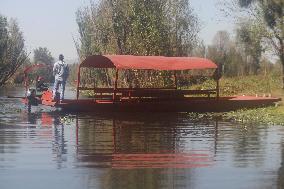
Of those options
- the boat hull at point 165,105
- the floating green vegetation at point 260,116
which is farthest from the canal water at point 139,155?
the boat hull at point 165,105

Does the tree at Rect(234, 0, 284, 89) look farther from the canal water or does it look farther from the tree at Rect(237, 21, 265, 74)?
the canal water

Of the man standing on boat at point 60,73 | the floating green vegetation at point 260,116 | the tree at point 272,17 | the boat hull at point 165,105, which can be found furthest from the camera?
the tree at point 272,17

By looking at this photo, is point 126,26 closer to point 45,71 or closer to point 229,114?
point 229,114

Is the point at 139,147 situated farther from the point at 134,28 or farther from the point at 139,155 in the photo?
the point at 134,28

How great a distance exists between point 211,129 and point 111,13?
23.4m

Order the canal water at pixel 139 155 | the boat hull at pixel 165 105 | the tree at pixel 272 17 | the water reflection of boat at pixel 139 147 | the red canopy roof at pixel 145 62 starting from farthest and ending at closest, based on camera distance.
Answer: the tree at pixel 272 17, the red canopy roof at pixel 145 62, the boat hull at pixel 165 105, the water reflection of boat at pixel 139 147, the canal water at pixel 139 155

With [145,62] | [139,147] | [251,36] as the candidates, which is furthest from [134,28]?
[139,147]

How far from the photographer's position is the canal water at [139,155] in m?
7.50

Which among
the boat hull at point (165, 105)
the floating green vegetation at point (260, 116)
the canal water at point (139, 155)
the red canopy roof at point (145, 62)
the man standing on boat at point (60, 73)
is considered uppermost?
the red canopy roof at point (145, 62)

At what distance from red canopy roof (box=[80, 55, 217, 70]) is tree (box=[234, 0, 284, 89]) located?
1052 centimetres

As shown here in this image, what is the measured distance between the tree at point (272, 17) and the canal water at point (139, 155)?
16124 millimetres

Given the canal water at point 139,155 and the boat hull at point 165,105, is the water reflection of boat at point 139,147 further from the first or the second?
the boat hull at point 165,105

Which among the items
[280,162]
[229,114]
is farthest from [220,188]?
[229,114]

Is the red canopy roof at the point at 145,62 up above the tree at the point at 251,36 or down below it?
below
